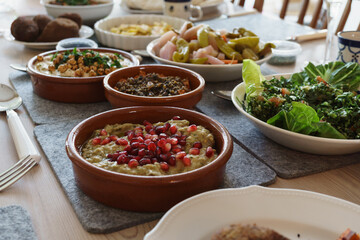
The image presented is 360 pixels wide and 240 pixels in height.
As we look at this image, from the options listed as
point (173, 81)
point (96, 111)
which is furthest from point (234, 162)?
point (96, 111)

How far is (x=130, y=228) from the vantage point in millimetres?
1198

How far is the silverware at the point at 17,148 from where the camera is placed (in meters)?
1.36

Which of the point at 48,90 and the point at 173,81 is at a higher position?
the point at 173,81

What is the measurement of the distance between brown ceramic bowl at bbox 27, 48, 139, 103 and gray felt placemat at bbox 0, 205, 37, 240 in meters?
0.89

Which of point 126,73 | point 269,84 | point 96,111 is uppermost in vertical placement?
point 269,84

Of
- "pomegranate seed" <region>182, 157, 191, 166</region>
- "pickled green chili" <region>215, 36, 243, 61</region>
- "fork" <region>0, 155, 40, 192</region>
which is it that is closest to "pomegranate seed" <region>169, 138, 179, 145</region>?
"pomegranate seed" <region>182, 157, 191, 166</region>

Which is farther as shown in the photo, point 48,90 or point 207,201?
point 48,90

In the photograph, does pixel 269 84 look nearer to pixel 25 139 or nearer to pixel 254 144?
pixel 254 144

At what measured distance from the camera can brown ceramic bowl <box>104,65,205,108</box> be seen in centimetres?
173

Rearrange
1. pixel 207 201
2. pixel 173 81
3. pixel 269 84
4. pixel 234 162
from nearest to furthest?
pixel 207 201 < pixel 234 162 < pixel 269 84 < pixel 173 81

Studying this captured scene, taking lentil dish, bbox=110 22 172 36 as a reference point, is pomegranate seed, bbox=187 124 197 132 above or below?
above

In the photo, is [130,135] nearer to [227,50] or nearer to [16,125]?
[16,125]

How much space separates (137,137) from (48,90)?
0.85 metres

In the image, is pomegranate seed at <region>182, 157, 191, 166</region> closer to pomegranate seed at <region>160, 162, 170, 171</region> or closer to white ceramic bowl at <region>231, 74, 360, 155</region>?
pomegranate seed at <region>160, 162, 170, 171</region>
